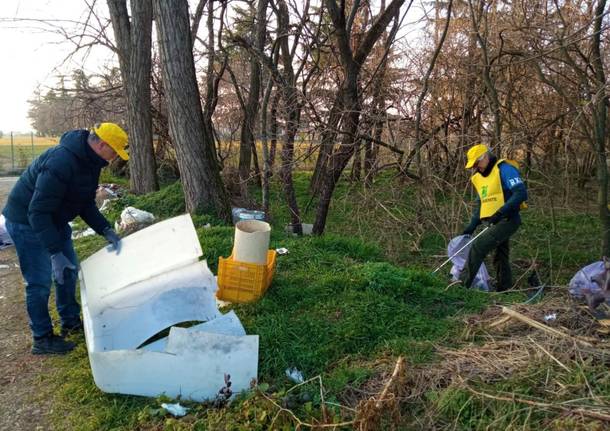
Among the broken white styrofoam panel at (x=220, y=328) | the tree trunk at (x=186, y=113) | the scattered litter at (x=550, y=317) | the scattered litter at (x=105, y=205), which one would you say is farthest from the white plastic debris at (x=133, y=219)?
the scattered litter at (x=550, y=317)

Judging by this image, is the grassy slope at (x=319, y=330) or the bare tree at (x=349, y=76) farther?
the bare tree at (x=349, y=76)

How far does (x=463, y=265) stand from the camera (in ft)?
18.8

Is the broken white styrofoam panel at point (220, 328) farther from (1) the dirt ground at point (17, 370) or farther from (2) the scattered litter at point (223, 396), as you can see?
(1) the dirt ground at point (17, 370)

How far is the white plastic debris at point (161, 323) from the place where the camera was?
2975 millimetres

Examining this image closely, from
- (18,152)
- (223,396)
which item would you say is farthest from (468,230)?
(18,152)

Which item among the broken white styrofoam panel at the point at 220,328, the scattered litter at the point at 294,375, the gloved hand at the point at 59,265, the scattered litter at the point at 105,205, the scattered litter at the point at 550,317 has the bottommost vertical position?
the scattered litter at the point at 294,375

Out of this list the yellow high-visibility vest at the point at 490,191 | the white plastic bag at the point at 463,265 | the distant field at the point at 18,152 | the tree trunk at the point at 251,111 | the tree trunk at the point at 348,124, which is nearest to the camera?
the yellow high-visibility vest at the point at 490,191

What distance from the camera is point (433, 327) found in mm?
3801

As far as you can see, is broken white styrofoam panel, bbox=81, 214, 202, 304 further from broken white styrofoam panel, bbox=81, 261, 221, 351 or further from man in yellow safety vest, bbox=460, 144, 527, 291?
man in yellow safety vest, bbox=460, 144, 527, 291

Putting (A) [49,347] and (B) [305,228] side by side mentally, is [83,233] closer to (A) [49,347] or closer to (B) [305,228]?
(A) [49,347]

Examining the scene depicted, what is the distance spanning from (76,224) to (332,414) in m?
6.36

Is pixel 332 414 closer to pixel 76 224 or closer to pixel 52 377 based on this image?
pixel 52 377

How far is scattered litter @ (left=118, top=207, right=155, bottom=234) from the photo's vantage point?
649cm

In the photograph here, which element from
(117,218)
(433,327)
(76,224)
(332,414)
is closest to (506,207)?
(433,327)
